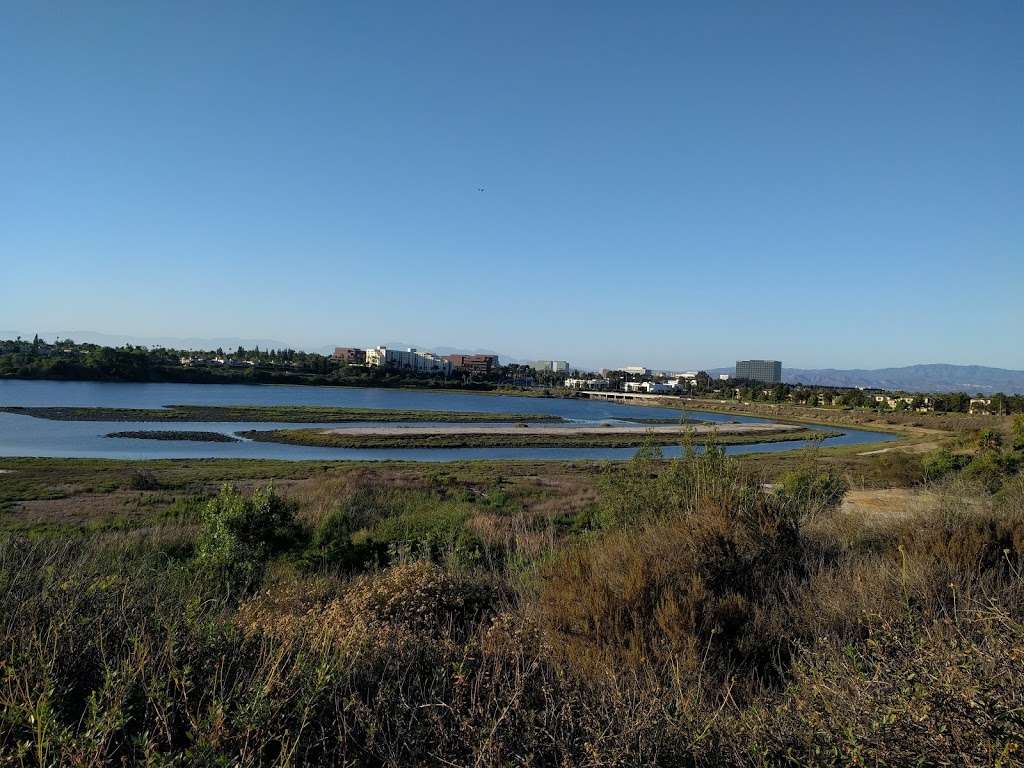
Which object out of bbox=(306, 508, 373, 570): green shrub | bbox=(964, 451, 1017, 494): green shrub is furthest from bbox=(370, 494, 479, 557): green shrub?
bbox=(964, 451, 1017, 494): green shrub

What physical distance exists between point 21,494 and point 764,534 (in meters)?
27.6

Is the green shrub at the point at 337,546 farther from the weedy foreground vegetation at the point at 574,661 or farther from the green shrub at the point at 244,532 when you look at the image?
the weedy foreground vegetation at the point at 574,661

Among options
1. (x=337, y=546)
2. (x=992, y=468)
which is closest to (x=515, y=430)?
(x=992, y=468)

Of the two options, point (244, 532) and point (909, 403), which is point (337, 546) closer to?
point (244, 532)

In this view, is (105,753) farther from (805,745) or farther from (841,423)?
(841,423)

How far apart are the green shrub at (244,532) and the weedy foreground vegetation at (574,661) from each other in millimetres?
3278

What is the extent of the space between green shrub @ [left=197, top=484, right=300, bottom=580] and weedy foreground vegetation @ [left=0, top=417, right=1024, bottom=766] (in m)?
3.28

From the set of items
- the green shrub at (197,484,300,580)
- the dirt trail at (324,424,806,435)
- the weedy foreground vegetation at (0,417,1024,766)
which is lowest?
the dirt trail at (324,424,806,435)

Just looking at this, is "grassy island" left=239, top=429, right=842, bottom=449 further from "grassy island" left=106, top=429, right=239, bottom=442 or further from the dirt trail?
"grassy island" left=106, top=429, right=239, bottom=442

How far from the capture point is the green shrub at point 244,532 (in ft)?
30.9

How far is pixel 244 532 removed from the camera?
36.0 feet

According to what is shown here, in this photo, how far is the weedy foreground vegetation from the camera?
2.52 meters

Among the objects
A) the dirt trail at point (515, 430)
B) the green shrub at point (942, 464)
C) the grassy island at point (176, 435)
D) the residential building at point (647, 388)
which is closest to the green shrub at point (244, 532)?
the green shrub at point (942, 464)

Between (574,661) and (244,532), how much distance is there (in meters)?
8.45
